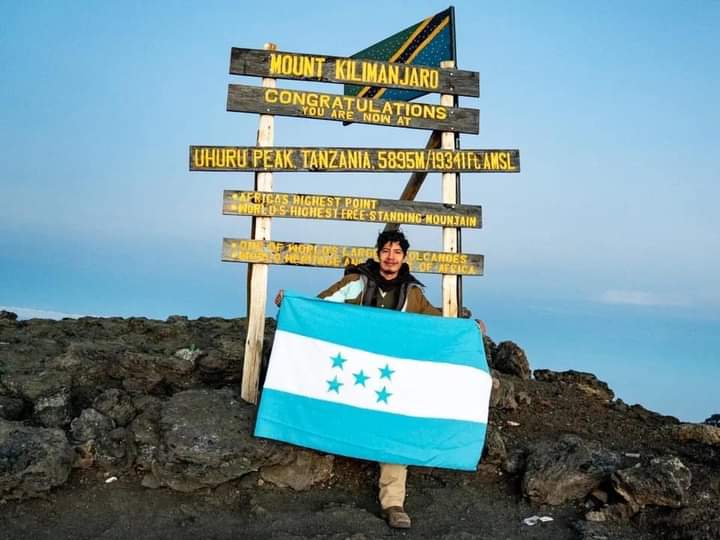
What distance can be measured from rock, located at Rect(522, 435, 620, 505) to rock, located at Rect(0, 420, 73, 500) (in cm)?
467

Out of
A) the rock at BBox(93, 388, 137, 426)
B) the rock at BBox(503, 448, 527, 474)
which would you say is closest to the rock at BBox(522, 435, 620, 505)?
the rock at BBox(503, 448, 527, 474)

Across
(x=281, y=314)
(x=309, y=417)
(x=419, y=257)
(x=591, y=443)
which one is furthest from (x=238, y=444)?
(x=591, y=443)

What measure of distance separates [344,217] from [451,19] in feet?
9.49

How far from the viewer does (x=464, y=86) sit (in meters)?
8.57

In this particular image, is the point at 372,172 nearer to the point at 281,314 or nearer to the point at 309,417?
the point at 281,314

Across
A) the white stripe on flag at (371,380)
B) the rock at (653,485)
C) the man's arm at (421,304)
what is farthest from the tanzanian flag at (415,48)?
the rock at (653,485)

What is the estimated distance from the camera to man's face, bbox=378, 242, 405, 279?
7.09 metres

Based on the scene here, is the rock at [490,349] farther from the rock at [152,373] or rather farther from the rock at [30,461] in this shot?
the rock at [30,461]

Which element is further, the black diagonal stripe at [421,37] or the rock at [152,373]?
the black diagonal stripe at [421,37]

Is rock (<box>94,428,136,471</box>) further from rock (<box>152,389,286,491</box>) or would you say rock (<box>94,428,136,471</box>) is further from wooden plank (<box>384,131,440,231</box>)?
wooden plank (<box>384,131,440,231</box>)

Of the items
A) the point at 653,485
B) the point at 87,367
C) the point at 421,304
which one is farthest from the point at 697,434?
the point at 87,367

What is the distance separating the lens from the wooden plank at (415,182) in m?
8.49

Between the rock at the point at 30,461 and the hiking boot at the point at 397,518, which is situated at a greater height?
the rock at the point at 30,461

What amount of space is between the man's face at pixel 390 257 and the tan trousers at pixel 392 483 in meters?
1.96
